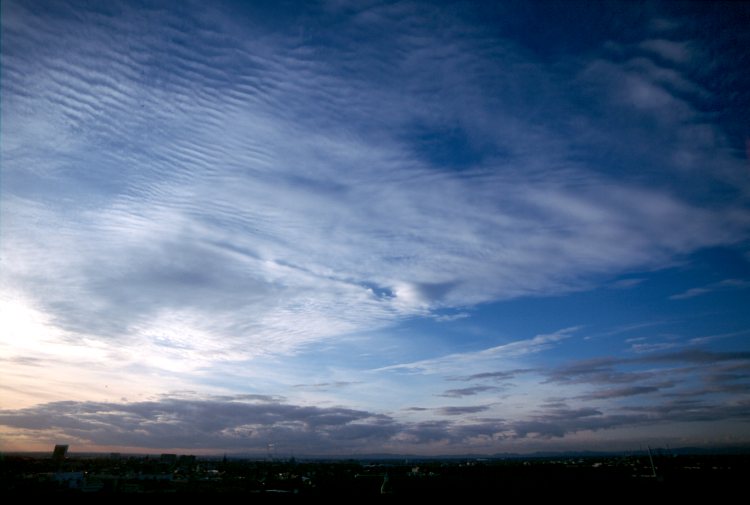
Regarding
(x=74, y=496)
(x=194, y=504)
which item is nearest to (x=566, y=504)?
(x=194, y=504)

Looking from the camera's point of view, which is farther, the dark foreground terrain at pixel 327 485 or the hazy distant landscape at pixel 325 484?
the hazy distant landscape at pixel 325 484

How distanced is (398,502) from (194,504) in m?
10.4

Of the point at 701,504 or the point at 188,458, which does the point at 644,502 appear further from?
the point at 188,458

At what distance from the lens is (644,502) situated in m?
22.9

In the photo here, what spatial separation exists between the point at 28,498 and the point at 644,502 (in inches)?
1293

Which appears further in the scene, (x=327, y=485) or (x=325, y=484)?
(x=325, y=484)

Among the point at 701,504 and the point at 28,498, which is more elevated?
the point at 28,498

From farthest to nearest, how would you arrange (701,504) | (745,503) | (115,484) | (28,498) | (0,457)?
1. (0,457)
2. (115,484)
3. (745,503)
4. (701,504)
5. (28,498)

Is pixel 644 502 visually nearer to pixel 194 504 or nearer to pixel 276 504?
pixel 276 504

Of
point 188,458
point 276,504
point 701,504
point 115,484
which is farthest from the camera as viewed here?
point 188,458

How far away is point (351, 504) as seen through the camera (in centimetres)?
2031

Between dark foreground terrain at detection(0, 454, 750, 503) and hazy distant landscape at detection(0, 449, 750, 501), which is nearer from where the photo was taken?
dark foreground terrain at detection(0, 454, 750, 503)

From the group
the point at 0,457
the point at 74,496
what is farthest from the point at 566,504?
the point at 0,457

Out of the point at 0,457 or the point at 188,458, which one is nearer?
the point at 0,457
